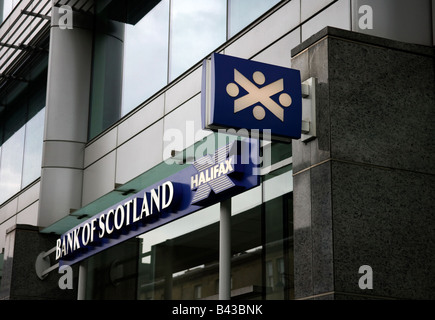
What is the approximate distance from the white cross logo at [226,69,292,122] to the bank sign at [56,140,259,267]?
145 centimetres

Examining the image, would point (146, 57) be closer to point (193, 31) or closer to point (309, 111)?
point (193, 31)

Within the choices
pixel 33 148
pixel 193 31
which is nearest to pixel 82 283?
pixel 193 31

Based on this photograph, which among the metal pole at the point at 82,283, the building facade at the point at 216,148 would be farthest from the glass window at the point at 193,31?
the metal pole at the point at 82,283

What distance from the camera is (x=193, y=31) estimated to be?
1599cm

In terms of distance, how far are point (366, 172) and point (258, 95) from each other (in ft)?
5.39

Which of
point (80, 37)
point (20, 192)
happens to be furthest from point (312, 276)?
point (20, 192)

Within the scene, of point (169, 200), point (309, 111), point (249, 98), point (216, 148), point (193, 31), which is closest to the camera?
point (249, 98)

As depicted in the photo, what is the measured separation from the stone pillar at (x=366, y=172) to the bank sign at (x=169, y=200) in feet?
5.12

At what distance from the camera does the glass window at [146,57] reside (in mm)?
17125

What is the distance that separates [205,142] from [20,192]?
10707mm

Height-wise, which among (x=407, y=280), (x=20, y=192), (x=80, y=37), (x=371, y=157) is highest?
(x=80, y=37)

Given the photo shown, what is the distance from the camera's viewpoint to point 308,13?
12195 millimetres

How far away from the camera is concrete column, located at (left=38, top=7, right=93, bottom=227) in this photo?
1961cm
